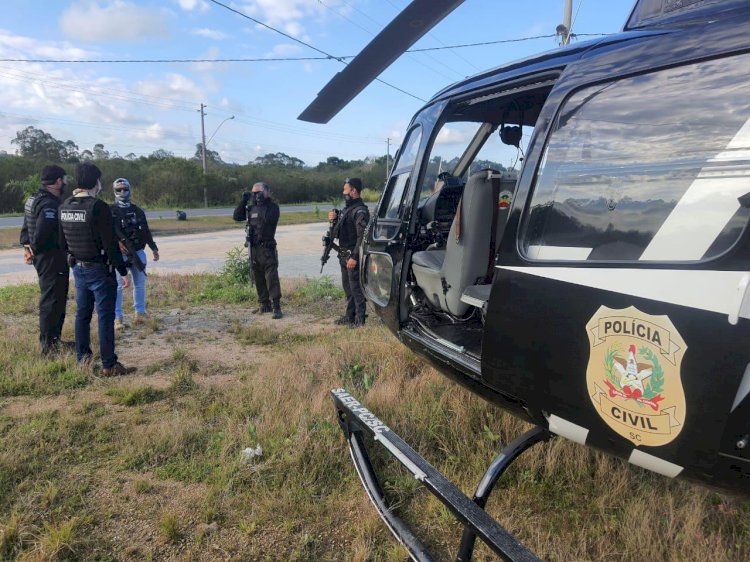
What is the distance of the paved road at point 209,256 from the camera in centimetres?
1167

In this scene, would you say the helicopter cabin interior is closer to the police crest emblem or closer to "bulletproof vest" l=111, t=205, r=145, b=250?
the police crest emblem

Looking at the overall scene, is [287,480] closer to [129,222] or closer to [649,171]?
[649,171]

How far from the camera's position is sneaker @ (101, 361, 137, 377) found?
183 inches

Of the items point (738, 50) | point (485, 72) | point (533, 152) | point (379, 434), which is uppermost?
point (485, 72)

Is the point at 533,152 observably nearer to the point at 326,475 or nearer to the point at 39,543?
the point at 326,475

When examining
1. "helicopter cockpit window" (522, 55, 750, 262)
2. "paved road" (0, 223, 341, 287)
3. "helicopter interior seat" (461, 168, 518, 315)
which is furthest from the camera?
"paved road" (0, 223, 341, 287)

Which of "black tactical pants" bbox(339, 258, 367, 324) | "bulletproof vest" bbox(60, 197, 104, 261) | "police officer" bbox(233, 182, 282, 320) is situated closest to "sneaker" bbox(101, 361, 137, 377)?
"bulletproof vest" bbox(60, 197, 104, 261)

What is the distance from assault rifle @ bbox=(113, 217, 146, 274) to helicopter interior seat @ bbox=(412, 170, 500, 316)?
13.6 feet

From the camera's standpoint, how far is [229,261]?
30.7ft

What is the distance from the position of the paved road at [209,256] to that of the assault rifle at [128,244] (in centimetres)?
469

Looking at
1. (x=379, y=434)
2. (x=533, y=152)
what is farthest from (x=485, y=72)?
(x=379, y=434)

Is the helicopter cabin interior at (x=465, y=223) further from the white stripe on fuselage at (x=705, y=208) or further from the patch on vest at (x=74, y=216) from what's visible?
the patch on vest at (x=74, y=216)

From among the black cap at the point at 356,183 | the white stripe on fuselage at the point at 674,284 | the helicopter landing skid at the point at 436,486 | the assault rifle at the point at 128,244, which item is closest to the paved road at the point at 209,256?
the black cap at the point at 356,183

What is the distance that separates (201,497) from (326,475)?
67 cm
